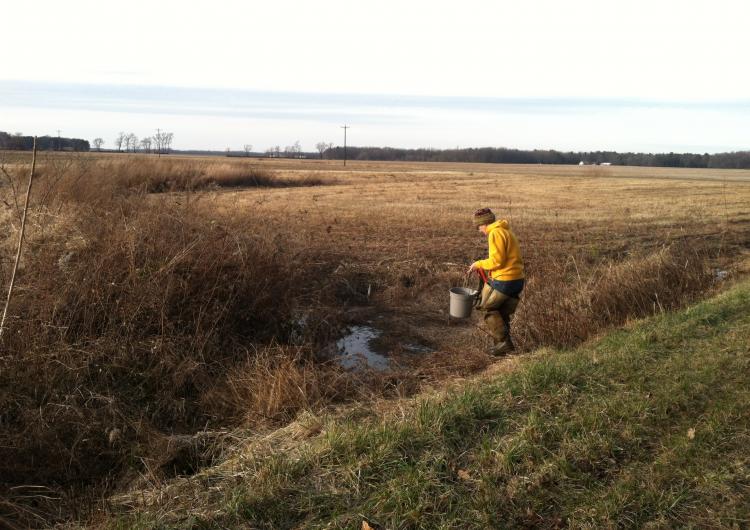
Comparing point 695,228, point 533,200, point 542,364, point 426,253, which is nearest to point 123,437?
point 542,364

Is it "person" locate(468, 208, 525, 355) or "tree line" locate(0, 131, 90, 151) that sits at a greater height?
"tree line" locate(0, 131, 90, 151)

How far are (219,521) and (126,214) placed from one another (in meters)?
6.11

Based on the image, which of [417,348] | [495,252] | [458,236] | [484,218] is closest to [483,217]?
[484,218]

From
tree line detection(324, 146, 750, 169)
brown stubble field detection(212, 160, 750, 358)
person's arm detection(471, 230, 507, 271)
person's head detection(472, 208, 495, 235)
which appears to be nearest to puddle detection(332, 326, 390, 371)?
brown stubble field detection(212, 160, 750, 358)

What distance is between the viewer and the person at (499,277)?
22.3ft

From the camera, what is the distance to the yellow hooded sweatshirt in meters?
6.75

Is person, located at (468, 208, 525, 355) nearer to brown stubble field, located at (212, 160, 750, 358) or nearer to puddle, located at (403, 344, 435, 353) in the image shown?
brown stubble field, located at (212, 160, 750, 358)

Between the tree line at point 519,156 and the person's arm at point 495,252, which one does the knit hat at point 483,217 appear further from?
the tree line at point 519,156

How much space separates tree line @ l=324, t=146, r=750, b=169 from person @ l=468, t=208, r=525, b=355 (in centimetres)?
10979

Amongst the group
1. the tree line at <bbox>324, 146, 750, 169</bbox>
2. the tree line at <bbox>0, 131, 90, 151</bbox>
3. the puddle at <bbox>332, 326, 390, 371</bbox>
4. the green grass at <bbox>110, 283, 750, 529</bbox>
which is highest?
the tree line at <bbox>324, 146, 750, 169</bbox>

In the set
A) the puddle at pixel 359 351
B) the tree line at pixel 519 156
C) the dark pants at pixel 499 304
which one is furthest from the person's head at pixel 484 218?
the tree line at pixel 519 156

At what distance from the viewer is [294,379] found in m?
6.07

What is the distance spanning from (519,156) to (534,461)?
5239 inches

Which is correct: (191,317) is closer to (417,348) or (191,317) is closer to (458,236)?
(417,348)
